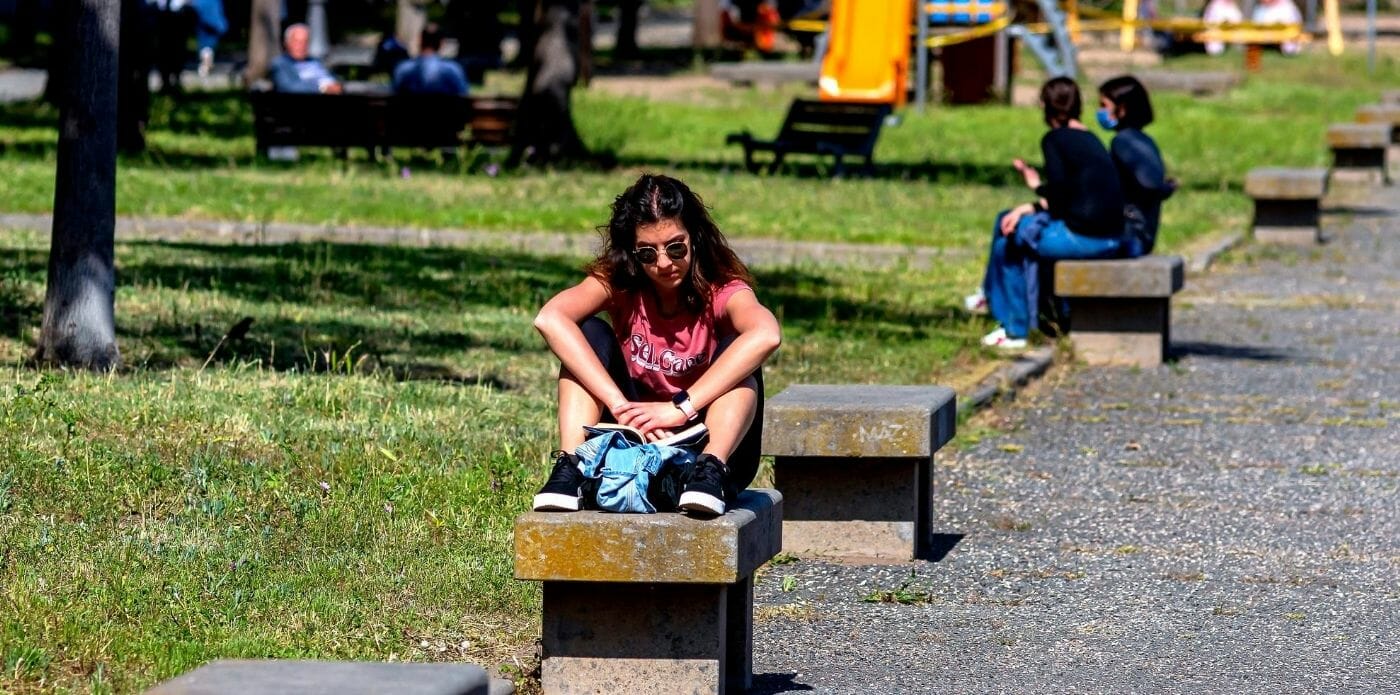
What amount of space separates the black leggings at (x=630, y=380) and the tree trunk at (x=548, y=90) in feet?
52.4

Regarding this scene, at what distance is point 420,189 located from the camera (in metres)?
19.0

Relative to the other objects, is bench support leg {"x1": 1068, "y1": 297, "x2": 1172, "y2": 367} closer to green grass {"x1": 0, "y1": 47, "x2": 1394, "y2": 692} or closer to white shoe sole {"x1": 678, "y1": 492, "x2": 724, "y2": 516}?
green grass {"x1": 0, "y1": 47, "x2": 1394, "y2": 692}

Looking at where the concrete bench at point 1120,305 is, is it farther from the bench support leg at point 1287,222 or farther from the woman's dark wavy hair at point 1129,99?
the bench support leg at point 1287,222

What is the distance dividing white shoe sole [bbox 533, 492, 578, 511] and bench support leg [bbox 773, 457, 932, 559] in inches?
76.5

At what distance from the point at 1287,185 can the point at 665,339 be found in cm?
1228

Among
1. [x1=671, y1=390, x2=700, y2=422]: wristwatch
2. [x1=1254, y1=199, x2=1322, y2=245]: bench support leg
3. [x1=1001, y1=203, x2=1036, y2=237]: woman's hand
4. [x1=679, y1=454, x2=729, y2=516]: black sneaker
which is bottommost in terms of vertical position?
[x1=1254, y1=199, x2=1322, y2=245]: bench support leg

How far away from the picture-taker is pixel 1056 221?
1166 centimetres

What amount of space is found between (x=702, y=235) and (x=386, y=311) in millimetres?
6181

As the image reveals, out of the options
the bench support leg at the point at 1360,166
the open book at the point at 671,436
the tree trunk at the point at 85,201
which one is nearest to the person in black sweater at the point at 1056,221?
the tree trunk at the point at 85,201

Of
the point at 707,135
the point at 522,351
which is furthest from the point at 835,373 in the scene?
the point at 707,135

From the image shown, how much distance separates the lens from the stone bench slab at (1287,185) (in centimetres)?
1719

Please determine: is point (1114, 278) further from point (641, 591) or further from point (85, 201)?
point (641, 591)

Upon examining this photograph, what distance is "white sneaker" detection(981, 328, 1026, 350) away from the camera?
11.6m

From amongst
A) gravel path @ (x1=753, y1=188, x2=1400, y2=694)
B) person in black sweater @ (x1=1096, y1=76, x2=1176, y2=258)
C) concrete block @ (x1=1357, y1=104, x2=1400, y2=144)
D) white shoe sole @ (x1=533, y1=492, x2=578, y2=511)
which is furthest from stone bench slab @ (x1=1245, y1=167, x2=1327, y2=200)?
white shoe sole @ (x1=533, y1=492, x2=578, y2=511)
